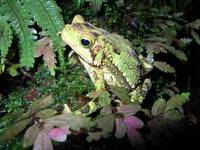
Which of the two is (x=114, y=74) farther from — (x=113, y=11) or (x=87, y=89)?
(x=113, y=11)

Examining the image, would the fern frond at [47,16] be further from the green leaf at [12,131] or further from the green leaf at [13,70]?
the green leaf at [12,131]

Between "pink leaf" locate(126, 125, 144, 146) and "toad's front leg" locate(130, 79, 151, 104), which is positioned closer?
"pink leaf" locate(126, 125, 144, 146)

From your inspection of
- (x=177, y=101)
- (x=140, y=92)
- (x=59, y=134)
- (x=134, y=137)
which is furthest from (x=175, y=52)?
(x=59, y=134)

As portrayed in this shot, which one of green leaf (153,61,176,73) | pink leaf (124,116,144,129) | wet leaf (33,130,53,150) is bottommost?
green leaf (153,61,176,73)

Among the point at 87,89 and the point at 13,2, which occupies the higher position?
the point at 13,2

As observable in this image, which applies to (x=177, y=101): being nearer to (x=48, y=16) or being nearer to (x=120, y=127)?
(x=120, y=127)

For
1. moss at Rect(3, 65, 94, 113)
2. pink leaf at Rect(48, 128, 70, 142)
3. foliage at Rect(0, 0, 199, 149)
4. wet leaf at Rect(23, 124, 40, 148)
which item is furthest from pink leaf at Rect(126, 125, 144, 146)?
moss at Rect(3, 65, 94, 113)

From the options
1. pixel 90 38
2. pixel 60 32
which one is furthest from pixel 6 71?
pixel 90 38

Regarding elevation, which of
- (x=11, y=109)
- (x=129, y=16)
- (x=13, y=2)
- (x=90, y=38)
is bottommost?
(x=11, y=109)

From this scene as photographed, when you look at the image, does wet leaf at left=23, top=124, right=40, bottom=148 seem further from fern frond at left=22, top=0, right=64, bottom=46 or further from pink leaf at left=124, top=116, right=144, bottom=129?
fern frond at left=22, top=0, right=64, bottom=46
